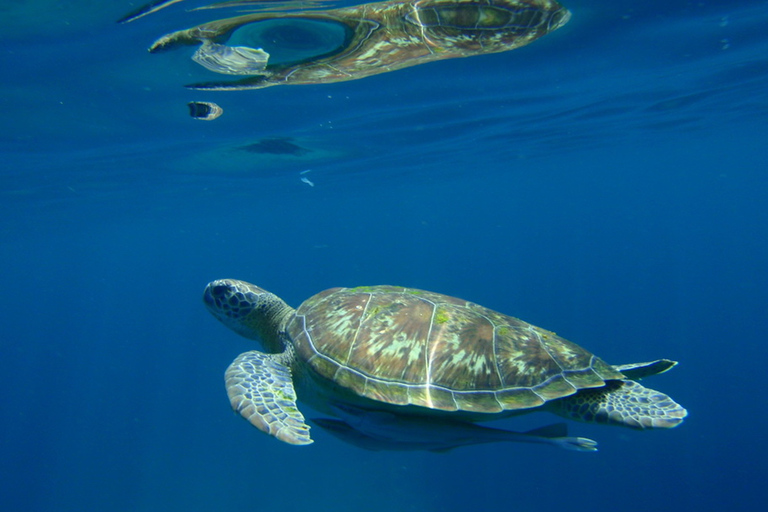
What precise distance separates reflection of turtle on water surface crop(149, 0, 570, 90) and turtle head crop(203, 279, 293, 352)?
402 cm

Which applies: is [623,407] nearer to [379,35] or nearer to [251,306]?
[251,306]

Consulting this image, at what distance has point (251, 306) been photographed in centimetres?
643

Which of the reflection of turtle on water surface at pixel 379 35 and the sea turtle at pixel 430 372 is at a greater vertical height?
the reflection of turtle on water surface at pixel 379 35

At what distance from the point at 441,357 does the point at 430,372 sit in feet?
0.69

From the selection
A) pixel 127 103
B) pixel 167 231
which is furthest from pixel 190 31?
pixel 167 231

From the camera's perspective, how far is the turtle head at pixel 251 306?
639cm

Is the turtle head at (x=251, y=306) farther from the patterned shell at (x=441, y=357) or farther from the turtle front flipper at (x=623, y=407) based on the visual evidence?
the turtle front flipper at (x=623, y=407)

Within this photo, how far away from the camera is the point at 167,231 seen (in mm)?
45625

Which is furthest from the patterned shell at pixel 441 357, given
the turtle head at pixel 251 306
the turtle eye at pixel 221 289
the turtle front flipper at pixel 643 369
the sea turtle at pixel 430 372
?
the turtle eye at pixel 221 289

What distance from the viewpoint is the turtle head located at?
6391 millimetres

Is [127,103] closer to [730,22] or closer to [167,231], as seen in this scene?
[730,22]

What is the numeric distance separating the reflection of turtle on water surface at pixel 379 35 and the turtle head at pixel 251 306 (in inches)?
158

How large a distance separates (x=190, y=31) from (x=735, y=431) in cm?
2702

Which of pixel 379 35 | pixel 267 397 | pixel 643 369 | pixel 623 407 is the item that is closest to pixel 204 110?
pixel 379 35
